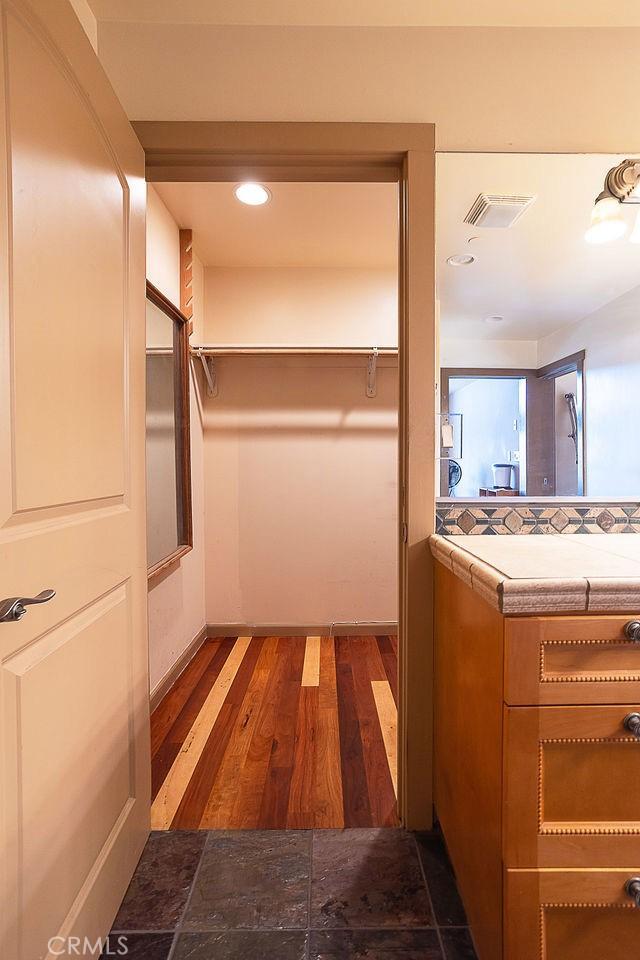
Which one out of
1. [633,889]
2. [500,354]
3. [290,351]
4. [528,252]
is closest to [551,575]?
[633,889]

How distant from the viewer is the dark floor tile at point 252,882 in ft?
3.72

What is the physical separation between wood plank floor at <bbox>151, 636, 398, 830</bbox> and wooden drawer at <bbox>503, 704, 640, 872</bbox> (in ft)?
2.38

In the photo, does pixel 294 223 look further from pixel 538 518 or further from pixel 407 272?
pixel 538 518

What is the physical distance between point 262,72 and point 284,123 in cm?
17

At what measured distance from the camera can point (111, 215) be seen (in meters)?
1.12

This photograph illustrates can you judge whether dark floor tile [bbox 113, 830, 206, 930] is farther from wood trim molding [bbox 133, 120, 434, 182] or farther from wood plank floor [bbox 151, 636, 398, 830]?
wood trim molding [bbox 133, 120, 434, 182]

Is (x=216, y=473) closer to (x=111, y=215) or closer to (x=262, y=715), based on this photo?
(x=262, y=715)

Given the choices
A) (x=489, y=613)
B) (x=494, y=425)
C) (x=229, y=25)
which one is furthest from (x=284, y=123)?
(x=489, y=613)

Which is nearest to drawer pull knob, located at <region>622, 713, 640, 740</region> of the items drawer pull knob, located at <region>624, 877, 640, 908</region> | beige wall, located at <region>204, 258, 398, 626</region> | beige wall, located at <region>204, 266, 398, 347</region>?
drawer pull knob, located at <region>624, 877, 640, 908</region>

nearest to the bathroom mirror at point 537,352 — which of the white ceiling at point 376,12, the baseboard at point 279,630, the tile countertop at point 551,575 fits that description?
the tile countertop at point 551,575

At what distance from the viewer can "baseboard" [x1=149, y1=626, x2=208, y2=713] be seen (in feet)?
6.90

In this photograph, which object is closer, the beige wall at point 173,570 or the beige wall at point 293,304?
the beige wall at point 173,570

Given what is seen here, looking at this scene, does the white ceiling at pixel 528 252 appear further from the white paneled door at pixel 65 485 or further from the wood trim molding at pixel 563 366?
the white paneled door at pixel 65 485

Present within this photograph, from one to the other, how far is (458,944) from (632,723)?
0.73 meters
